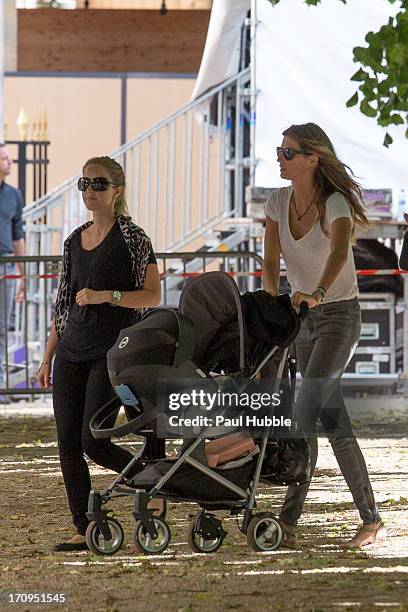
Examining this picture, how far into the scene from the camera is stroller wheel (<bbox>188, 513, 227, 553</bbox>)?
273 inches

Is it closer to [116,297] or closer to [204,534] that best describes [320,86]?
[116,297]

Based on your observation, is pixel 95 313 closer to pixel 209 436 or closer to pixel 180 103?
pixel 209 436

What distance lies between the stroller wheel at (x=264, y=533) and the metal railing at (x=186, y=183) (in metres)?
9.81

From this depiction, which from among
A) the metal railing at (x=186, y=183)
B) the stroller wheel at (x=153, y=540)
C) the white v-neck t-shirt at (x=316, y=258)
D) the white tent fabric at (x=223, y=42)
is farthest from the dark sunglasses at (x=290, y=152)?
the white tent fabric at (x=223, y=42)

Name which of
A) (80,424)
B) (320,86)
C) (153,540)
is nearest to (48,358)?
(80,424)

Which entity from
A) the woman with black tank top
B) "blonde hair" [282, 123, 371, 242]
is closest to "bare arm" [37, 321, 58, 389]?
the woman with black tank top

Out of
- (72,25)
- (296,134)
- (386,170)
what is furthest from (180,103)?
(296,134)

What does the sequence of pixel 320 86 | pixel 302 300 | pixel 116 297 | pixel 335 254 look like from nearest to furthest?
pixel 302 300
pixel 335 254
pixel 116 297
pixel 320 86

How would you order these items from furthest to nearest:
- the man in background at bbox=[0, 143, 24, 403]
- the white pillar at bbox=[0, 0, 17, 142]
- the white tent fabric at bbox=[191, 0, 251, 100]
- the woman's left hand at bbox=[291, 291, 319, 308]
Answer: the white pillar at bbox=[0, 0, 17, 142]
the white tent fabric at bbox=[191, 0, 251, 100]
the man in background at bbox=[0, 143, 24, 403]
the woman's left hand at bbox=[291, 291, 319, 308]

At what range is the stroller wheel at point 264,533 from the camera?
685 cm

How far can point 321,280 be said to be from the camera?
6.83 metres

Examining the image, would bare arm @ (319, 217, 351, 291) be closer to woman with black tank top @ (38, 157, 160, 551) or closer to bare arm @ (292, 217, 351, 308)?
bare arm @ (292, 217, 351, 308)

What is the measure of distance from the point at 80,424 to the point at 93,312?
1.65ft

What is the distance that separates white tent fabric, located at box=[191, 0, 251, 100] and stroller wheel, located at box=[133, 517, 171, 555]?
34.6 ft
